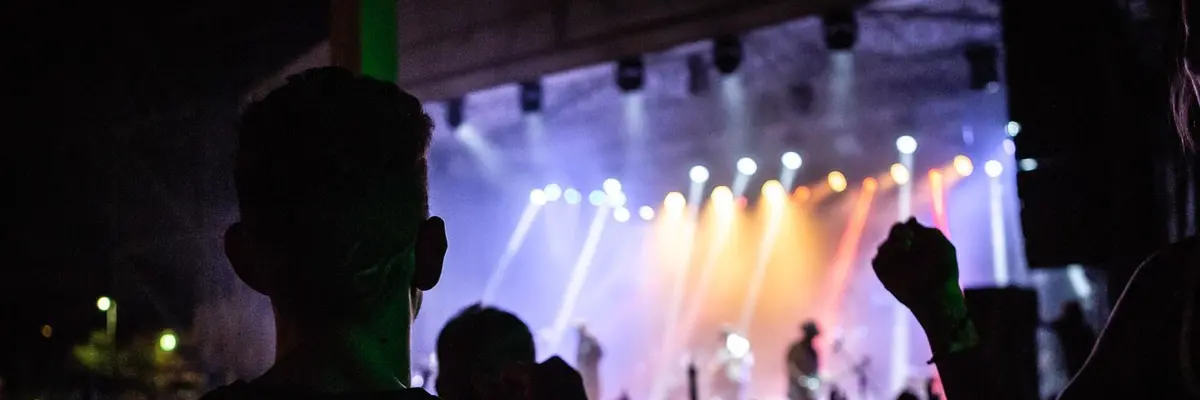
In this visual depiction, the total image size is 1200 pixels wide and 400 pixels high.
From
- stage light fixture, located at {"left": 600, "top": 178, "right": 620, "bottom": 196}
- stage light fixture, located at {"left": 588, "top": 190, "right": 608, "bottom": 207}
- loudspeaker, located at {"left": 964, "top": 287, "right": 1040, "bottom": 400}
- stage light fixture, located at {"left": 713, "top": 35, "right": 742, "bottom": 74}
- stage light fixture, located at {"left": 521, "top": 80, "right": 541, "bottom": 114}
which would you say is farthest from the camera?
stage light fixture, located at {"left": 588, "top": 190, "right": 608, "bottom": 207}

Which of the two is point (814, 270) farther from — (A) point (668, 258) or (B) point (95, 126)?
(B) point (95, 126)

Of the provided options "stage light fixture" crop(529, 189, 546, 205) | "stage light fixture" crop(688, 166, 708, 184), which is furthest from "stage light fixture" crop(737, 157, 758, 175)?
"stage light fixture" crop(529, 189, 546, 205)

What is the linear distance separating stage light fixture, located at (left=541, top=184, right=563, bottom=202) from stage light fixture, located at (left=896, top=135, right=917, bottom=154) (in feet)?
15.9

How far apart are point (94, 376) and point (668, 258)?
46.3ft

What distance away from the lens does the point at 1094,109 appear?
3510 millimetres

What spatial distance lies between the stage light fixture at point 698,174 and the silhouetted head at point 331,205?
1335cm

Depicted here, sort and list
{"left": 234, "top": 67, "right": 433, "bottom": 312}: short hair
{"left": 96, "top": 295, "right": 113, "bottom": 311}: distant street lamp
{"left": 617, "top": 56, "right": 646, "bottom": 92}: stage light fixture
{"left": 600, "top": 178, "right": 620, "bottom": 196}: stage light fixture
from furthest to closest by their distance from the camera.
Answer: {"left": 600, "top": 178, "right": 620, "bottom": 196}: stage light fixture < {"left": 617, "top": 56, "right": 646, "bottom": 92}: stage light fixture < {"left": 96, "top": 295, "right": 113, "bottom": 311}: distant street lamp < {"left": 234, "top": 67, "right": 433, "bottom": 312}: short hair

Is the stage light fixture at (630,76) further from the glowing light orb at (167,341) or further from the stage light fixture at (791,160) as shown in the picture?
the stage light fixture at (791,160)

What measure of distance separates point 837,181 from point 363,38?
13.1 metres

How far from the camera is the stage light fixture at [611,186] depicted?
585 inches

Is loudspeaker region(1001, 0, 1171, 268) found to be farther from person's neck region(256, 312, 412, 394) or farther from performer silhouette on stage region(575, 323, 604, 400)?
performer silhouette on stage region(575, 323, 604, 400)

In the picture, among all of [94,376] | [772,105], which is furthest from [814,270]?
[94,376]

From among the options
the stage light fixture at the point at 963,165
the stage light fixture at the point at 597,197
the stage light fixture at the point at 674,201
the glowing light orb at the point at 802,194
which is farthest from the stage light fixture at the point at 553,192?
the stage light fixture at the point at 963,165

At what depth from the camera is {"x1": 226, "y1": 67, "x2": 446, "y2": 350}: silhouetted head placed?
839 mm
